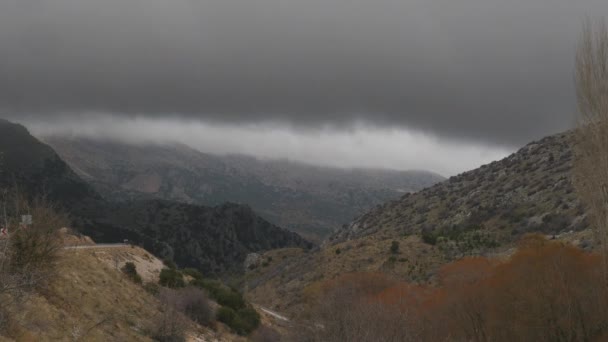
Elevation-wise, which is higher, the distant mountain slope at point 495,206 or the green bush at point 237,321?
the distant mountain slope at point 495,206

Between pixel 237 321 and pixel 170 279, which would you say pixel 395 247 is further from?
pixel 170 279

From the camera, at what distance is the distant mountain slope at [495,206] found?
97312 millimetres

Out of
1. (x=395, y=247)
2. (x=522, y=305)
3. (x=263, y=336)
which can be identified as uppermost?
(x=522, y=305)

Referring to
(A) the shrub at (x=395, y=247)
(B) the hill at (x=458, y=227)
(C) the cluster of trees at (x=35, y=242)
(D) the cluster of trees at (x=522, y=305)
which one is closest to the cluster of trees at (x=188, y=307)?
(C) the cluster of trees at (x=35, y=242)

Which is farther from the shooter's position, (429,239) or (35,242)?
(429,239)

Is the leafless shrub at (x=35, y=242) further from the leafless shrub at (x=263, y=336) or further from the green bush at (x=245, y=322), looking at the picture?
the green bush at (x=245, y=322)

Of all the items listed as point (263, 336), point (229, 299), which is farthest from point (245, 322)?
point (229, 299)

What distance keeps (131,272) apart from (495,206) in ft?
334

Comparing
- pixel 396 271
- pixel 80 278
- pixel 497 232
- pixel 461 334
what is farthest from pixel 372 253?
pixel 80 278

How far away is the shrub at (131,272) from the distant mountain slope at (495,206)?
66633 mm

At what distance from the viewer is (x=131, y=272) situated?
45906 mm

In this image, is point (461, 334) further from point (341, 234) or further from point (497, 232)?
point (341, 234)

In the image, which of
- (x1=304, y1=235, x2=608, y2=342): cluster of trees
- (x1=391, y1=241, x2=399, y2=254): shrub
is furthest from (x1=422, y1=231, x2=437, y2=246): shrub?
(x1=304, y1=235, x2=608, y2=342): cluster of trees

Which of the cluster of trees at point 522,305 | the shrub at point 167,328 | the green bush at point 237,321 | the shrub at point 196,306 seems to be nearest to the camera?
the shrub at point 167,328
